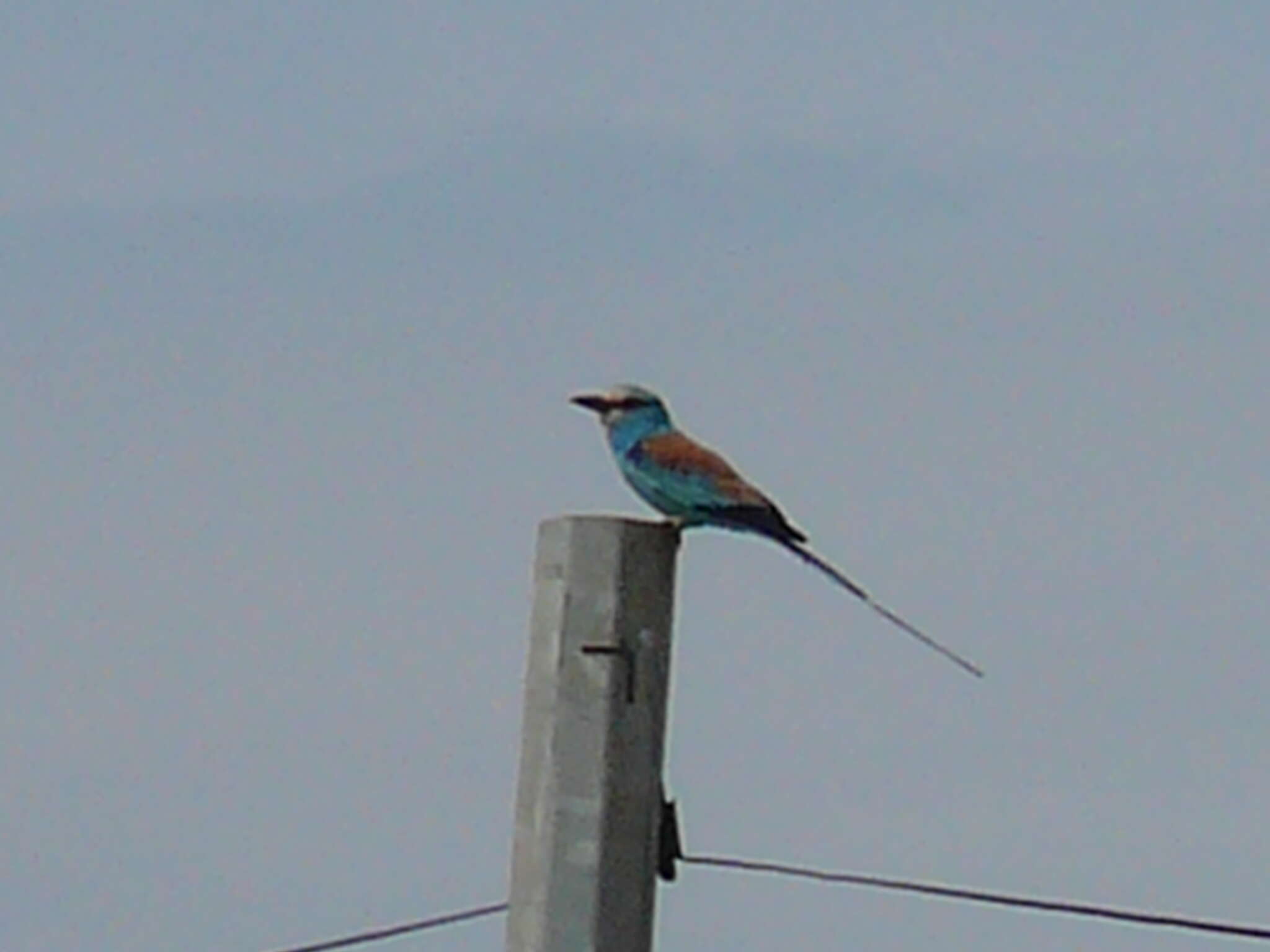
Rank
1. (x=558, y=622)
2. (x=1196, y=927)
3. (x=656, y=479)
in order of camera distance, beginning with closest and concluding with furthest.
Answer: (x=1196, y=927), (x=558, y=622), (x=656, y=479)

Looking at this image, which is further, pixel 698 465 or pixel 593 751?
pixel 698 465

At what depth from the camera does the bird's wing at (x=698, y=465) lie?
9.19 m

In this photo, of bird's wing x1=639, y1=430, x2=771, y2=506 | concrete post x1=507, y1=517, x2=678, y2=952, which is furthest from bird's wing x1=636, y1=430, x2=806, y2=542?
concrete post x1=507, y1=517, x2=678, y2=952

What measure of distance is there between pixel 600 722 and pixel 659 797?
0.19m

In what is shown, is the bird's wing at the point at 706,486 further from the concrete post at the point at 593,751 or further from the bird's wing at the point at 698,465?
the concrete post at the point at 593,751

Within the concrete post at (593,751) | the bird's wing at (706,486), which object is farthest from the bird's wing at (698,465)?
the concrete post at (593,751)

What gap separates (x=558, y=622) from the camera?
232 inches

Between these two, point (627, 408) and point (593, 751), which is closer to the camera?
point (593, 751)

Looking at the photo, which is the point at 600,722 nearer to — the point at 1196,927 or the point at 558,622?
Result: the point at 558,622

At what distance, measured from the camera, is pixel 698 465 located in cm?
939

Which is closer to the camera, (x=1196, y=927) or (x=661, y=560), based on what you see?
(x=1196, y=927)

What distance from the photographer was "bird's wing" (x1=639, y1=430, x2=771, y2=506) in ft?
30.1

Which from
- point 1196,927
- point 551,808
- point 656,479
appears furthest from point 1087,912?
point 656,479

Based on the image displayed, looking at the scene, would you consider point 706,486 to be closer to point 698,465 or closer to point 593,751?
point 698,465
